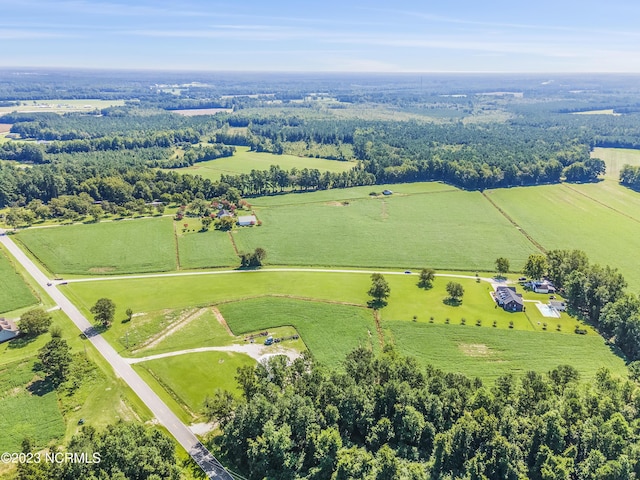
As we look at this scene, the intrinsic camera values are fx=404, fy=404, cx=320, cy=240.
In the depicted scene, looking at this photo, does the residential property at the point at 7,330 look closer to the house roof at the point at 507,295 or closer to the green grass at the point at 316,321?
the green grass at the point at 316,321

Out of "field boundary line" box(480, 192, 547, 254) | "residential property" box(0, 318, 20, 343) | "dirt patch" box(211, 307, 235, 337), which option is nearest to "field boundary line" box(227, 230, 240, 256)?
"dirt patch" box(211, 307, 235, 337)

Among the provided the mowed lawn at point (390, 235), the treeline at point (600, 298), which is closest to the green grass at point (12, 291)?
the mowed lawn at point (390, 235)

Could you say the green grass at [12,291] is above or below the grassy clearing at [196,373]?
above

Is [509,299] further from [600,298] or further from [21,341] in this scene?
[21,341]

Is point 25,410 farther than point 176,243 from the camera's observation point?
No

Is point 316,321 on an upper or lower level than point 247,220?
lower

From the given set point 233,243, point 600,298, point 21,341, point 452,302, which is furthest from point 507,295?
point 21,341
